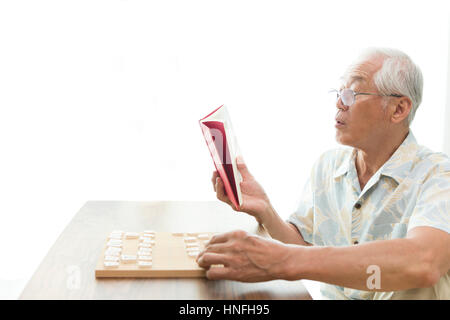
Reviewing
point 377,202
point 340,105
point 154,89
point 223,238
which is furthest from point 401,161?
point 154,89

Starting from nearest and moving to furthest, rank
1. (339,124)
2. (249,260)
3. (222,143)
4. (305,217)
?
1. (249,260)
2. (222,143)
3. (339,124)
4. (305,217)

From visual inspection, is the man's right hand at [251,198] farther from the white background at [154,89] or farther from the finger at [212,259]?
the white background at [154,89]

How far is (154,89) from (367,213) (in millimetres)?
1569

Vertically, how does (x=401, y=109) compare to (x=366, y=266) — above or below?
above

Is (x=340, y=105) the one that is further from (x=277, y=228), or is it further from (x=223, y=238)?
(x=223, y=238)

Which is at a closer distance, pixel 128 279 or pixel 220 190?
pixel 128 279

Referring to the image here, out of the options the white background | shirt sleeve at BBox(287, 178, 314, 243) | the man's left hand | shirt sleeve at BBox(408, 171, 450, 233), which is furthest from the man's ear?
the white background

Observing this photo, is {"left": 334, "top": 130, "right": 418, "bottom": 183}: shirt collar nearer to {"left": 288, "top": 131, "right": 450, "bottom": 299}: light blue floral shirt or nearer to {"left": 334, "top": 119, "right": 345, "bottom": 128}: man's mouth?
{"left": 288, "top": 131, "right": 450, "bottom": 299}: light blue floral shirt

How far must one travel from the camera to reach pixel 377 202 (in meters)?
1.39

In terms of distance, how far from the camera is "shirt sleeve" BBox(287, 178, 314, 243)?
1.56 metres

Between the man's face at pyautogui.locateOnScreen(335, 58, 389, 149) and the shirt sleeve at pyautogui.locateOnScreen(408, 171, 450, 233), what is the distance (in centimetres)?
24

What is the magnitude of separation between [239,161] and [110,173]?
1423 millimetres

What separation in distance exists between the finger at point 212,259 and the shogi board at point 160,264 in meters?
0.03

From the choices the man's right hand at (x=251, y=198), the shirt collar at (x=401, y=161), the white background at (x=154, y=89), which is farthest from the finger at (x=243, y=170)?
the white background at (x=154, y=89)
